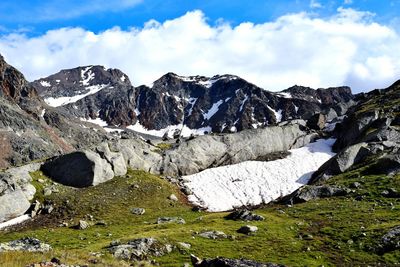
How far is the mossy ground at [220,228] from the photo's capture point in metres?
42.0

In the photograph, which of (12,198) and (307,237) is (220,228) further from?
(12,198)

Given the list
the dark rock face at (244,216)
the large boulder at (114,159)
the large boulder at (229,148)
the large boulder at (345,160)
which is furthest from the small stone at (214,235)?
the large boulder at (229,148)

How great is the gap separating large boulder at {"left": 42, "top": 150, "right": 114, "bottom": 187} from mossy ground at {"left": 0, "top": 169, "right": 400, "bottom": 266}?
2.53m

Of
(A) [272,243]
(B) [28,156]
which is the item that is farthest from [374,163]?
(B) [28,156]

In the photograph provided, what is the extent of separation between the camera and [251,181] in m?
99.6

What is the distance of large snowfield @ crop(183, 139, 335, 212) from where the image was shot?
9094cm

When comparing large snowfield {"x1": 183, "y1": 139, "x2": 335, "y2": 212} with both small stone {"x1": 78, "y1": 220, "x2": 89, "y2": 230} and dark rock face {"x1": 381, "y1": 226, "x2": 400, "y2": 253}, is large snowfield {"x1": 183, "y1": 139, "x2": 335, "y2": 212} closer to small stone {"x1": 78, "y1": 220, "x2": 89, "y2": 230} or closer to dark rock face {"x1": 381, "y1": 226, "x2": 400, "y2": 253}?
small stone {"x1": 78, "y1": 220, "x2": 89, "y2": 230}

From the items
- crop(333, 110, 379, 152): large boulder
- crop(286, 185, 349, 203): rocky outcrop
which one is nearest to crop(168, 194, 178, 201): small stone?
crop(286, 185, 349, 203): rocky outcrop

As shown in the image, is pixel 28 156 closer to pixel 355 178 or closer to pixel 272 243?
pixel 355 178

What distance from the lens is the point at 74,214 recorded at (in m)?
72.9

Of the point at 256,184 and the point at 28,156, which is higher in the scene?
the point at 28,156

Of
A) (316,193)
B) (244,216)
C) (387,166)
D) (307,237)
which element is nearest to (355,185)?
(316,193)

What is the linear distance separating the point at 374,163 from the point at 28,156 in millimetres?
138589

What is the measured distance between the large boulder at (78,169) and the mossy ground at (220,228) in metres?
2.53
